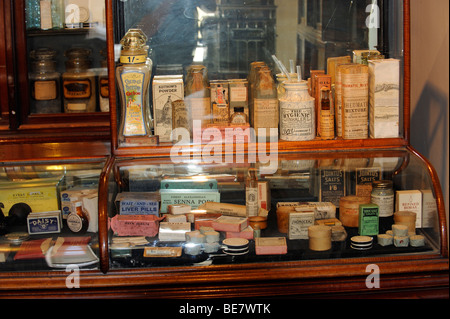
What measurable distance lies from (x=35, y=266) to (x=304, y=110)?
971mm

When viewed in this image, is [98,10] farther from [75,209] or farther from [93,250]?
[93,250]

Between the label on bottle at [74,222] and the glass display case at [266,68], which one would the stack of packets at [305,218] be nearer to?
the glass display case at [266,68]

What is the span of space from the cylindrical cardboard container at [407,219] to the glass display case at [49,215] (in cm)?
96

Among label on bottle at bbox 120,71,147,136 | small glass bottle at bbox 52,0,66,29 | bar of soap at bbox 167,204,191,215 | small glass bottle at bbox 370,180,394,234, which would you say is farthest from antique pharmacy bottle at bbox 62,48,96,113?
small glass bottle at bbox 370,180,394,234

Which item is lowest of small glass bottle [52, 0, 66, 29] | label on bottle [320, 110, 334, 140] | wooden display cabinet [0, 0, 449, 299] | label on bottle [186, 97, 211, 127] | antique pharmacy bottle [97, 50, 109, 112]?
wooden display cabinet [0, 0, 449, 299]

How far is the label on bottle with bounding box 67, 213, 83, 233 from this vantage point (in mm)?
2055

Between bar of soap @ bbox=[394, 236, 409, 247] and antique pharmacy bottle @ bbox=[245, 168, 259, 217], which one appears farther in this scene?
antique pharmacy bottle @ bbox=[245, 168, 259, 217]

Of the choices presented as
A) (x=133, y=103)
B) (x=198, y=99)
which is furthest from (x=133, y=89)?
(x=198, y=99)

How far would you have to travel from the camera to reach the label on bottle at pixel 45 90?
8.42 ft

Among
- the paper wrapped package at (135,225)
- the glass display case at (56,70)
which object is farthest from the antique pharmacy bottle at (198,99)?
the glass display case at (56,70)

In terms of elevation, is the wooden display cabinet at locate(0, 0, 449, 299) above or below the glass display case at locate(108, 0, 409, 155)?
below

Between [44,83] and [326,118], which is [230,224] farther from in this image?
[44,83]

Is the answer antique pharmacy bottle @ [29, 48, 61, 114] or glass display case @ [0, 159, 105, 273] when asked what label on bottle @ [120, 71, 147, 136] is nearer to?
glass display case @ [0, 159, 105, 273]

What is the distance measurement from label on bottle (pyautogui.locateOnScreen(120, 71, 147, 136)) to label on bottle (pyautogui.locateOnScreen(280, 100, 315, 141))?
459mm
